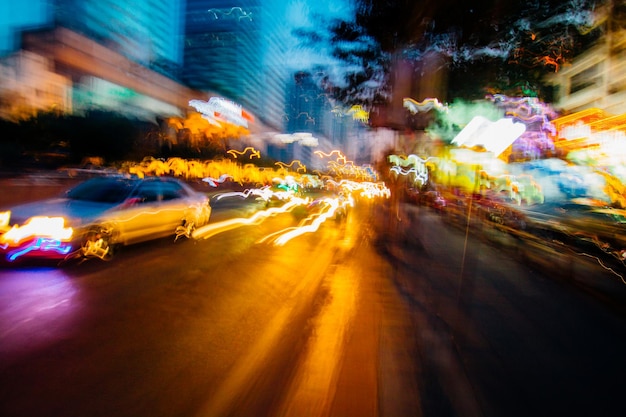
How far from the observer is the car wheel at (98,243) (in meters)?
7.62

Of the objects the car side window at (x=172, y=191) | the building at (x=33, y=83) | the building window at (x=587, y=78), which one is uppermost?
the building at (x=33, y=83)

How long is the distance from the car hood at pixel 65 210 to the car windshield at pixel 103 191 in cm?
26

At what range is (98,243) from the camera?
7859mm

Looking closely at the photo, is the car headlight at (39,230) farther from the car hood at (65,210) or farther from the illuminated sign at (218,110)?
the illuminated sign at (218,110)

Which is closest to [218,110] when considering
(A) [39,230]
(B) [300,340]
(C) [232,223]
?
(C) [232,223]

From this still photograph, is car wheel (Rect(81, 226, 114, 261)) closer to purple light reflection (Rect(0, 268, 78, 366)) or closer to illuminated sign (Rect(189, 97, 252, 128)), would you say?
purple light reflection (Rect(0, 268, 78, 366))

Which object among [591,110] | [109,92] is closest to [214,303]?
[591,110]

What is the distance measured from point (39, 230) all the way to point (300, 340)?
500 cm

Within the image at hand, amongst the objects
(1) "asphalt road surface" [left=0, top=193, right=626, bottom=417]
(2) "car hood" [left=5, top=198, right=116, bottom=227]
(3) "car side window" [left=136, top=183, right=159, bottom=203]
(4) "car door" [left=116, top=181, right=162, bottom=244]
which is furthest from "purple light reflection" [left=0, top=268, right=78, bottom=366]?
(3) "car side window" [left=136, top=183, right=159, bottom=203]

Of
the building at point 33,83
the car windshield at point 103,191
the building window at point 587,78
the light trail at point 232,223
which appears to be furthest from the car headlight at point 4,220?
the building at point 33,83

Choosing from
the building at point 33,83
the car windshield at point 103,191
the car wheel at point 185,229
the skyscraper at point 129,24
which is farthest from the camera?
the skyscraper at point 129,24

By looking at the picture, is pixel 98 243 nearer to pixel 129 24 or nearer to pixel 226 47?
pixel 129 24

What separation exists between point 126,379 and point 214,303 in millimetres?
2289

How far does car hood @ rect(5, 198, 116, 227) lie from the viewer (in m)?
7.24
